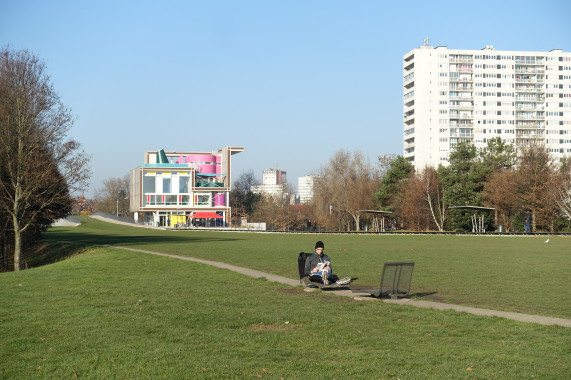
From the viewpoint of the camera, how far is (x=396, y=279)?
51.7ft

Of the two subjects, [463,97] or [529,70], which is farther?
[529,70]

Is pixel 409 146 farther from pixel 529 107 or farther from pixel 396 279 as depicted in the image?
pixel 396 279

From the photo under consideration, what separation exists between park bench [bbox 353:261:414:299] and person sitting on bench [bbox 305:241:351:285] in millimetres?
1775

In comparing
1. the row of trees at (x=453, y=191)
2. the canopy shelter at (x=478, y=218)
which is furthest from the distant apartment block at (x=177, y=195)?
the canopy shelter at (x=478, y=218)

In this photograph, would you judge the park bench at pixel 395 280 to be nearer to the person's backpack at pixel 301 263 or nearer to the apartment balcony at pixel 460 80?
the person's backpack at pixel 301 263

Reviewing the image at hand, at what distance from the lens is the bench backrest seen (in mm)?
15422

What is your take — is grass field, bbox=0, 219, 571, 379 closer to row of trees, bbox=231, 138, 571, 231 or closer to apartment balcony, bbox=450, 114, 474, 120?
row of trees, bbox=231, 138, 571, 231

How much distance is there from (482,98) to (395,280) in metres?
147

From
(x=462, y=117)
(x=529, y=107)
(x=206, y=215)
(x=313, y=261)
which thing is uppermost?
(x=529, y=107)

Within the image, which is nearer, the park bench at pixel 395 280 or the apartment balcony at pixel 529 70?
the park bench at pixel 395 280

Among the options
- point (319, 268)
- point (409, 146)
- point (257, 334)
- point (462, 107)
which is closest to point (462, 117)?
point (462, 107)

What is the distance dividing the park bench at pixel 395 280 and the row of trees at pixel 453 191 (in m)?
63.8

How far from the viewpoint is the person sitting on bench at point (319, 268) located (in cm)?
1772

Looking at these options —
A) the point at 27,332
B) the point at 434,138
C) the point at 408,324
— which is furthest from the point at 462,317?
the point at 434,138
